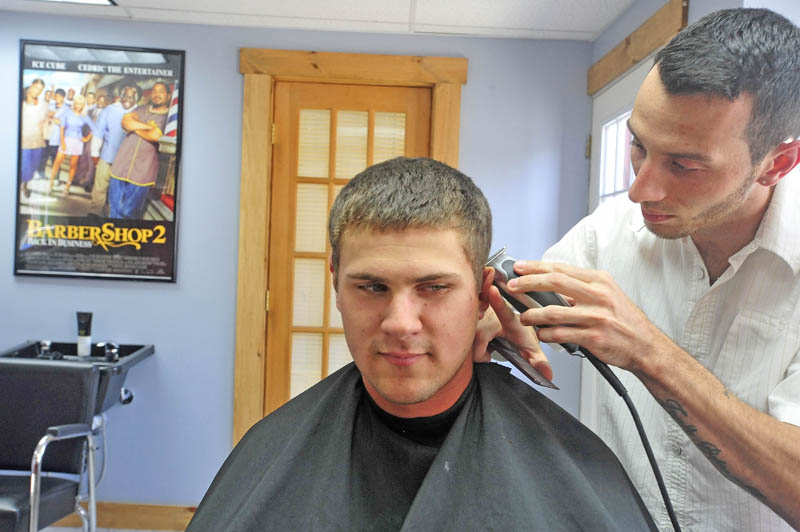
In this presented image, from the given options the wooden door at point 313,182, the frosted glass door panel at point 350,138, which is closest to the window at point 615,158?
the wooden door at point 313,182

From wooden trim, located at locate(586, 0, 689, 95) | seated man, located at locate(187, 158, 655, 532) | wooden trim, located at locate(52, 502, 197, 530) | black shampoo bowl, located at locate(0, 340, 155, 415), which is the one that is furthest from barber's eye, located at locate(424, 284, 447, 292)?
wooden trim, located at locate(52, 502, 197, 530)

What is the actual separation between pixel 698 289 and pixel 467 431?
526 millimetres

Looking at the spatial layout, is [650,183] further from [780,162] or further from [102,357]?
[102,357]

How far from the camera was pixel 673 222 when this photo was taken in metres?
0.98

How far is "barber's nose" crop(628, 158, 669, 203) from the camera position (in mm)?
964

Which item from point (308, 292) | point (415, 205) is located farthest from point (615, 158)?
point (415, 205)

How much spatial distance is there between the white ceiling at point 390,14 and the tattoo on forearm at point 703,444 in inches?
93.7

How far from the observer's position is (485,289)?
1072 mm

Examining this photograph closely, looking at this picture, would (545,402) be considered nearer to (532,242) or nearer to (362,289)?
(362,289)

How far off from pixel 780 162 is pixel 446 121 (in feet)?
7.82

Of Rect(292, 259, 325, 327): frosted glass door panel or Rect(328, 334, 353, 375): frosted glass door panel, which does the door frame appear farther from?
Rect(328, 334, 353, 375): frosted glass door panel

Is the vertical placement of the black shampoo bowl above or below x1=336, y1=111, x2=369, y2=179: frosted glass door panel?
below

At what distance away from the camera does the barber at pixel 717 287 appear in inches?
34.8

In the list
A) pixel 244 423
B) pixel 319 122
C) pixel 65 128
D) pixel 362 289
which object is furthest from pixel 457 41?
pixel 362 289
